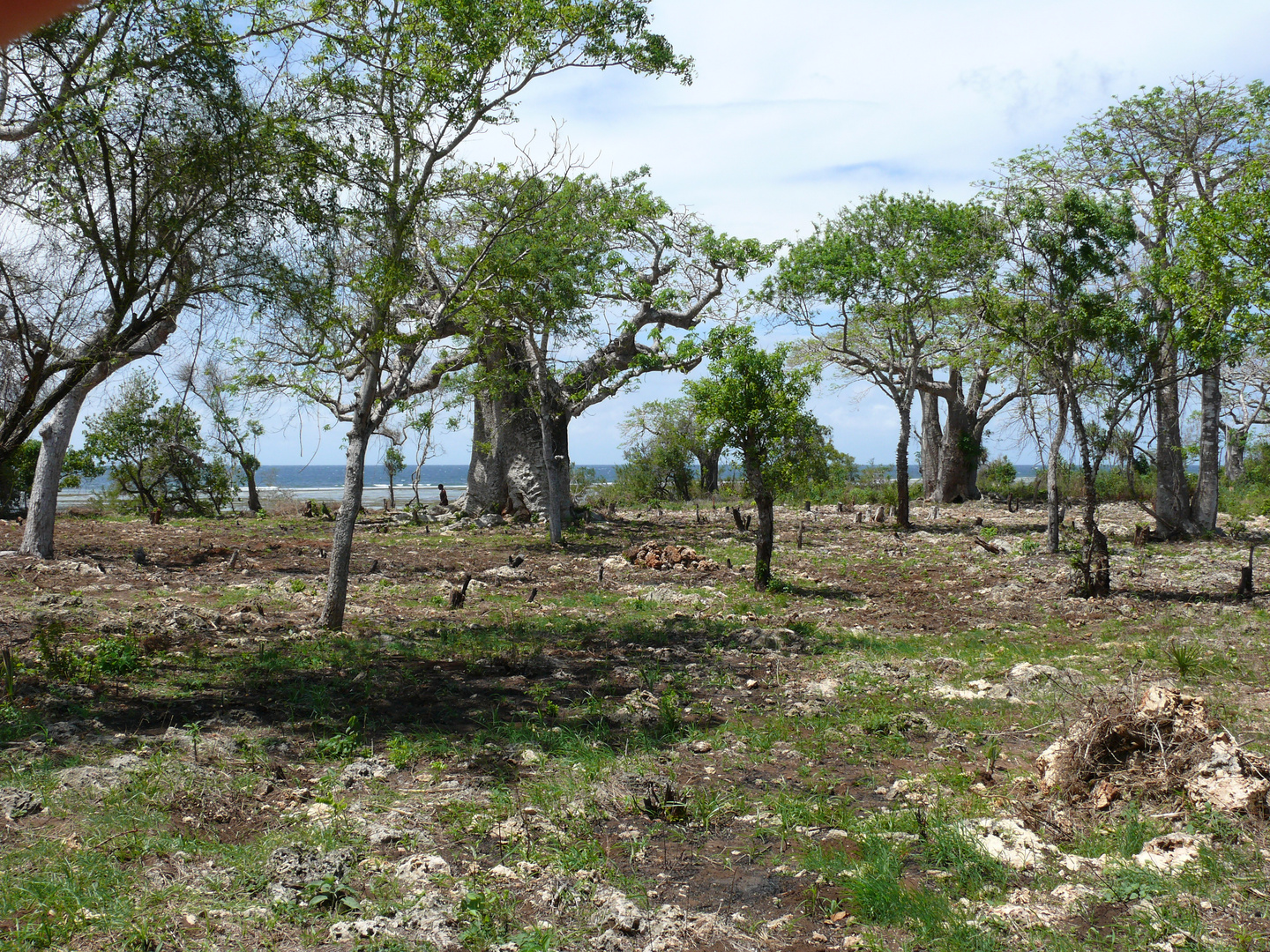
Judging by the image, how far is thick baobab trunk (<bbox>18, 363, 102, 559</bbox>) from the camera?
43.9 feet

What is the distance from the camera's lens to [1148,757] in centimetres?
495

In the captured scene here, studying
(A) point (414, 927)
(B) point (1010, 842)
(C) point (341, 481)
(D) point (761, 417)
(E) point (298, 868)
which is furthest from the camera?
(C) point (341, 481)

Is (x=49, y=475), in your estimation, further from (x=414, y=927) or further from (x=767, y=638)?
(x=414, y=927)

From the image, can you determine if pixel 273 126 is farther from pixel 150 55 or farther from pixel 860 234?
pixel 860 234

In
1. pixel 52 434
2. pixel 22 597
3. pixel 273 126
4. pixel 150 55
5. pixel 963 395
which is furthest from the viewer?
pixel 963 395

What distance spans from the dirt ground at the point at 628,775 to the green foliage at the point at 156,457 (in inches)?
582

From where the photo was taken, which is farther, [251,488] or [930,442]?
[930,442]

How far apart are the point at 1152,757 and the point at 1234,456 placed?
33927 millimetres

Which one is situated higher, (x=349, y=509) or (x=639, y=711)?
(x=349, y=509)

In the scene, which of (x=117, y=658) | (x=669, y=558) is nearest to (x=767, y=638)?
(x=669, y=558)

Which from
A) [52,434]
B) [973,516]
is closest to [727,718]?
[52,434]

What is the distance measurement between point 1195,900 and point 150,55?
28.3 ft

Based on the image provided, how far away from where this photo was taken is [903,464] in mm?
22031

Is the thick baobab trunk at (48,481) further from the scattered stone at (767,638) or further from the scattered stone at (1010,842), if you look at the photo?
the scattered stone at (1010,842)
